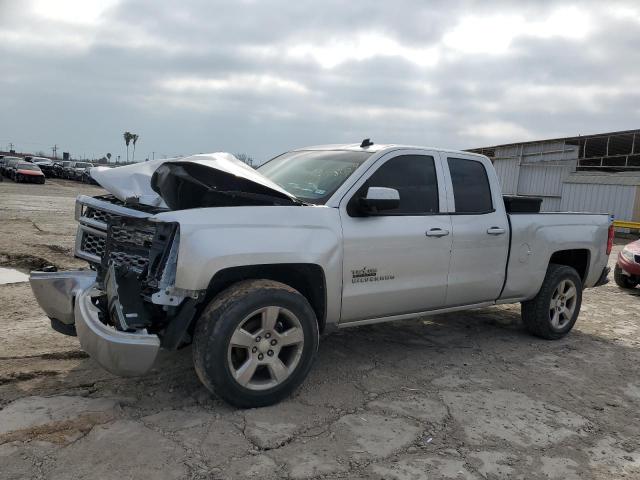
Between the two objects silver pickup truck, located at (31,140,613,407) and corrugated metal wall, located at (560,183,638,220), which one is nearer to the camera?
silver pickup truck, located at (31,140,613,407)

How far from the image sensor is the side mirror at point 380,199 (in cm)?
408

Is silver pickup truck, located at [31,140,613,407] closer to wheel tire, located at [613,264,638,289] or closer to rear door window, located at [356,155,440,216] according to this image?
rear door window, located at [356,155,440,216]

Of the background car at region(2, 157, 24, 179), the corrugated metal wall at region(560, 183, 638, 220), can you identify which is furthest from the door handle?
the background car at region(2, 157, 24, 179)

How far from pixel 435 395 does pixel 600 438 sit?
1134 mm

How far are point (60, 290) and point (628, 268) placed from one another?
29.5 feet

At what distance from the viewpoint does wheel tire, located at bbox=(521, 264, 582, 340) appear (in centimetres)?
587

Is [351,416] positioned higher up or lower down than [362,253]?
lower down

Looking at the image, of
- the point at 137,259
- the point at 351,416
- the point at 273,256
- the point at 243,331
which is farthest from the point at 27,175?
the point at 351,416

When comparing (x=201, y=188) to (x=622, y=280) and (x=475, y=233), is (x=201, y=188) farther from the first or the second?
(x=622, y=280)

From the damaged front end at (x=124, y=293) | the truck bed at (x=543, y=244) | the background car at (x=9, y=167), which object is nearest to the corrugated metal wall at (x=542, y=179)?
the truck bed at (x=543, y=244)

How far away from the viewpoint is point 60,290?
4.03m

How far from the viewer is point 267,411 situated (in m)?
3.72

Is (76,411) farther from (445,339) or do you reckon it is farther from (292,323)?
(445,339)

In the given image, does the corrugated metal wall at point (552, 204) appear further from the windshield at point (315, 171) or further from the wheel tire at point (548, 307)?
the windshield at point (315, 171)
